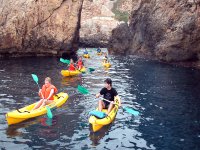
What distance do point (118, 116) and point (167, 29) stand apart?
22.6 m

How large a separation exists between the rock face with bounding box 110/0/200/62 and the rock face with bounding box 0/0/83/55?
8.55 metres

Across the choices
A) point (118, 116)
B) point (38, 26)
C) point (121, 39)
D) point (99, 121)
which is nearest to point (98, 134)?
point (99, 121)

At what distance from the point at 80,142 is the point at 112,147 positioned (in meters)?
1.13

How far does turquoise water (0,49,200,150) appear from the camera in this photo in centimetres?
1117

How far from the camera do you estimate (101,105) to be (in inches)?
547

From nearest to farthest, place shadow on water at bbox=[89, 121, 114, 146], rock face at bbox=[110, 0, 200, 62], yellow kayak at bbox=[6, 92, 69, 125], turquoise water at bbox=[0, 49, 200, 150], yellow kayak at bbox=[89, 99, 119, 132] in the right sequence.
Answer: turquoise water at bbox=[0, 49, 200, 150] → shadow on water at bbox=[89, 121, 114, 146] → yellow kayak at bbox=[89, 99, 119, 132] → yellow kayak at bbox=[6, 92, 69, 125] → rock face at bbox=[110, 0, 200, 62]

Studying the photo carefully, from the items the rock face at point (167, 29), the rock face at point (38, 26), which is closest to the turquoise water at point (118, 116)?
the rock face at point (167, 29)

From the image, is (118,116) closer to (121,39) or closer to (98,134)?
(98,134)

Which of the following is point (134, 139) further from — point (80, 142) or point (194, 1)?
point (194, 1)

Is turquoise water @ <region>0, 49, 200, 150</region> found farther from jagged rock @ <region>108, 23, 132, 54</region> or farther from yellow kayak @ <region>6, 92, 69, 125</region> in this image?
jagged rock @ <region>108, 23, 132, 54</region>

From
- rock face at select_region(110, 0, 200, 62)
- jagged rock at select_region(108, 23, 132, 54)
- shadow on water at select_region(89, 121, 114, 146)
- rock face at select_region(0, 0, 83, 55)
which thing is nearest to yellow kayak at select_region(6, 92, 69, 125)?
shadow on water at select_region(89, 121, 114, 146)

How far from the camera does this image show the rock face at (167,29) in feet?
102

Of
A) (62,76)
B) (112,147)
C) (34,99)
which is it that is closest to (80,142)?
(112,147)

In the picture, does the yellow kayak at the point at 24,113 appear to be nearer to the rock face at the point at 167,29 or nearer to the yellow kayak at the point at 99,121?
the yellow kayak at the point at 99,121
